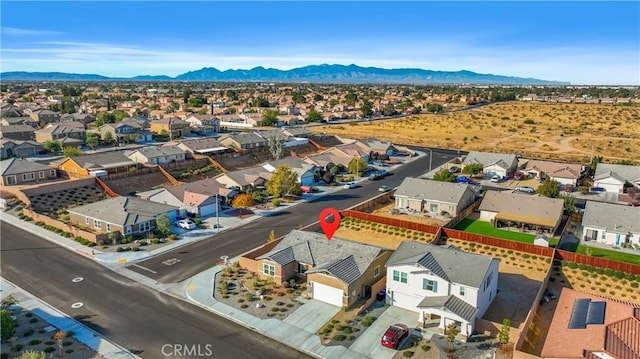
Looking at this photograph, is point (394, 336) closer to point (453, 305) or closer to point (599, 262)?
point (453, 305)

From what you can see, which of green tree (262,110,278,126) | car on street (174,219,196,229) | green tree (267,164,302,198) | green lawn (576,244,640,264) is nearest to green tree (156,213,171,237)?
car on street (174,219,196,229)

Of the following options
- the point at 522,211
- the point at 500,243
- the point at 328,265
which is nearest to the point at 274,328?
the point at 328,265

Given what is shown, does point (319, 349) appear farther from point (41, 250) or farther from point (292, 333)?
point (41, 250)

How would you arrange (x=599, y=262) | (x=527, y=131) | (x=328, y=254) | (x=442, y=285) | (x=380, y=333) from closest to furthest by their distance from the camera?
1. (x=380, y=333)
2. (x=442, y=285)
3. (x=328, y=254)
4. (x=599, y=262)
5. (x=527, y=131)

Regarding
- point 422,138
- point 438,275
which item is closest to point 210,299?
point 438,275

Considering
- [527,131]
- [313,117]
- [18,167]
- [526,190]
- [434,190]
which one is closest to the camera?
[434,190]
